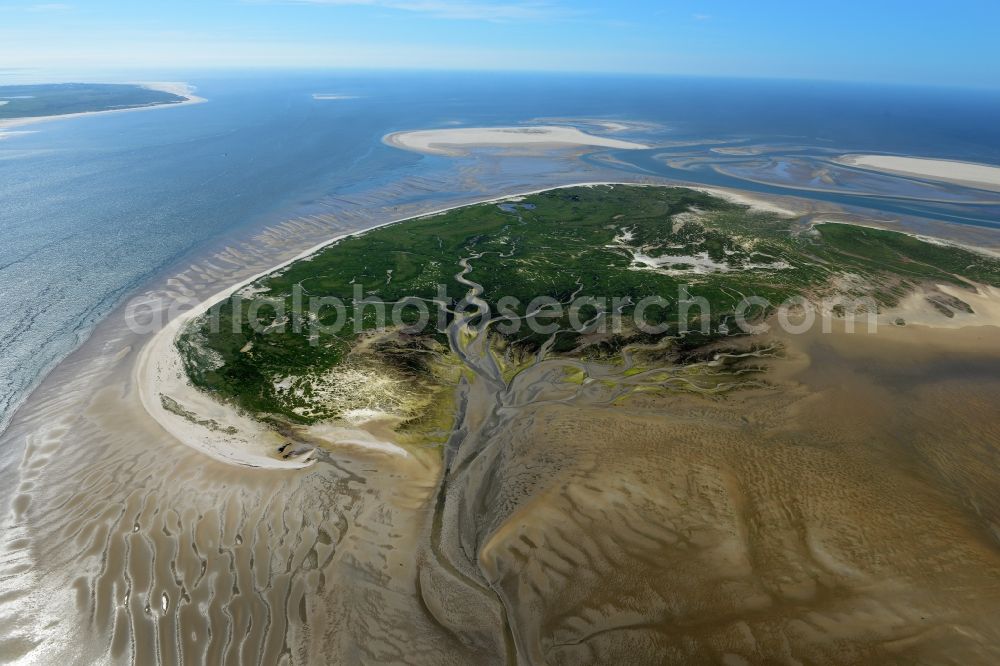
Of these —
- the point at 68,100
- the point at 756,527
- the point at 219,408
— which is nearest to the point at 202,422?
the point at 219,408

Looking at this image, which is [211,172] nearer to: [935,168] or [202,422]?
[202,422]

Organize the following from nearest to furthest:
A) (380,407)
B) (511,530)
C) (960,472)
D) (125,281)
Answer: (511,530), (960,472), (380,407), (125,281)

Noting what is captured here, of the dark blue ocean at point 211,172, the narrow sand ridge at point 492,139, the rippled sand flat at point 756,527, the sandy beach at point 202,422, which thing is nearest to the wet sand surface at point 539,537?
the rippled sand flat at point 756,527

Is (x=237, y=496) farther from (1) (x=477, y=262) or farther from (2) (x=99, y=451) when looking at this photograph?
(1) (x=477, y=262)

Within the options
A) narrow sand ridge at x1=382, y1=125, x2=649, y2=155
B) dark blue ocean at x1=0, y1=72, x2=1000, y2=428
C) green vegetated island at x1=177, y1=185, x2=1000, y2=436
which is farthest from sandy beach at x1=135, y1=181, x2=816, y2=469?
narrow sand ridge at x1=382, y1=125, x2=649, y2=155

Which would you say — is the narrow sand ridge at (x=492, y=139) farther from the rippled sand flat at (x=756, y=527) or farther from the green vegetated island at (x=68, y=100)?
the green vegetated island at (x=68, y=100)

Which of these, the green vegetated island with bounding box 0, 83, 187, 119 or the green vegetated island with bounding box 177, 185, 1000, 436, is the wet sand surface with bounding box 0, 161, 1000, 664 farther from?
the green vegetated island with bounding box 0, 83, 187, 119

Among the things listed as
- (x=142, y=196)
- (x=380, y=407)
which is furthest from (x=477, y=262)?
(x=142, y=196)
